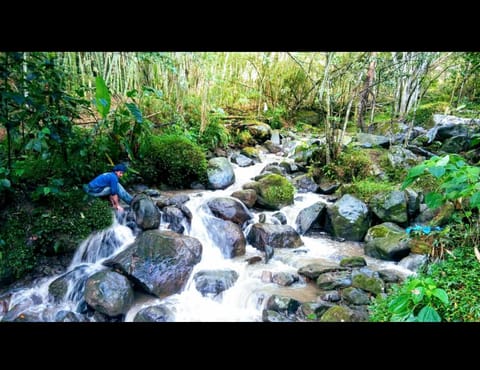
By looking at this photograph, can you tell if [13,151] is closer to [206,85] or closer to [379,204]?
[206,85]

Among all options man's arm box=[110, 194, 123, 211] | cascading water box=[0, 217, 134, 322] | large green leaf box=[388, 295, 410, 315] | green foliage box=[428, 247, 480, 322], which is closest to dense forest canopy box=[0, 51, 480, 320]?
cascading water box=[0, 217, 134, 322]

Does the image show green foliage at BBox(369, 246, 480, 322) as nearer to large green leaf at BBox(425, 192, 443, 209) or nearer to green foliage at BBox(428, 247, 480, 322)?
green foliage at BBox(428, 247, 480, 322)

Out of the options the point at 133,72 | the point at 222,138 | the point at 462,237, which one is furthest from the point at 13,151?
the point at 462,237

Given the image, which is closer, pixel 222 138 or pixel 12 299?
pixel 12 299

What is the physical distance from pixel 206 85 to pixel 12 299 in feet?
15.6

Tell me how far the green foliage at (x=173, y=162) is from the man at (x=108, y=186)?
1252mm

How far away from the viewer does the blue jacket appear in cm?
411

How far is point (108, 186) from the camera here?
13.9 feet

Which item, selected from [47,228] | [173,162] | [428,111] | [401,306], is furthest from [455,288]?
[428,111]

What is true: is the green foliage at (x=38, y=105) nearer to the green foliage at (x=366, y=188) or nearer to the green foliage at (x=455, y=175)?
the green foliage at (x=455, y=175)

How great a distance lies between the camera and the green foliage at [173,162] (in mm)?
5586

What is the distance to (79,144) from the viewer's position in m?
3.77

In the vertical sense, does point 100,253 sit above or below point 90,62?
below

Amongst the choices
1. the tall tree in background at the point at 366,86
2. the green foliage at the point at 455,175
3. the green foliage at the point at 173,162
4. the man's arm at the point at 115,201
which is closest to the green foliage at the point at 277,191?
the green foliage at the point at 173,162
